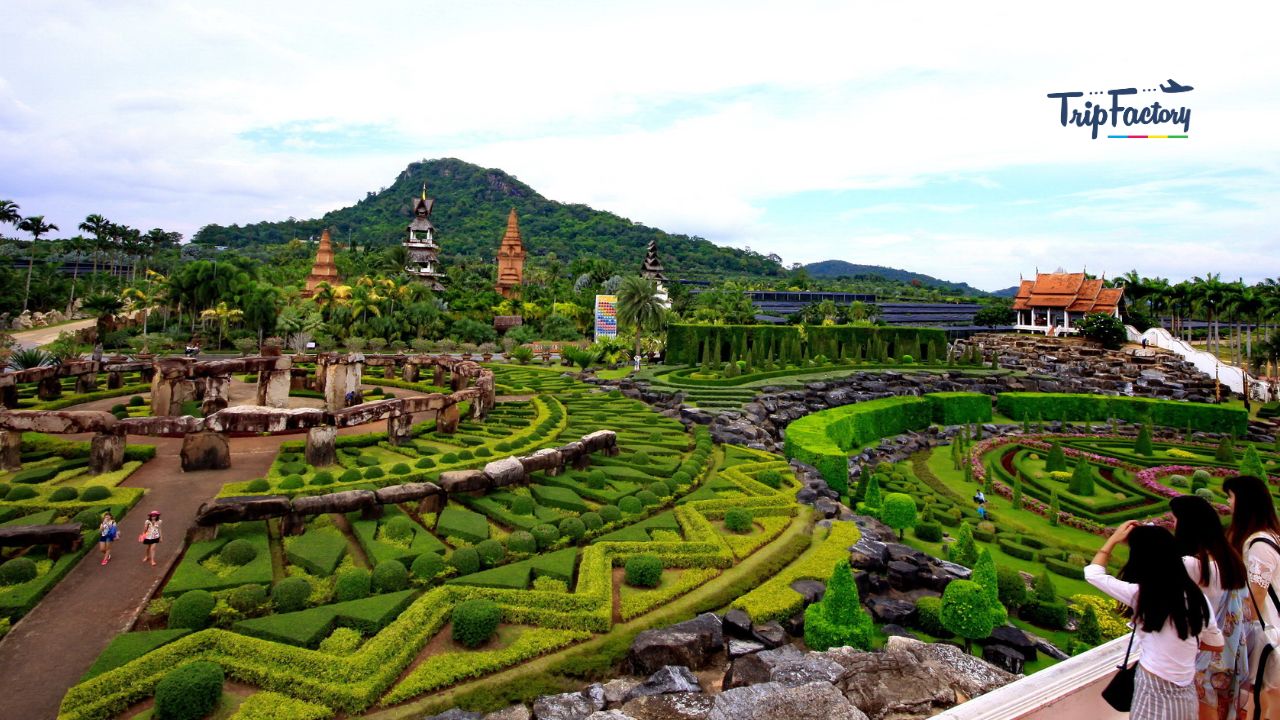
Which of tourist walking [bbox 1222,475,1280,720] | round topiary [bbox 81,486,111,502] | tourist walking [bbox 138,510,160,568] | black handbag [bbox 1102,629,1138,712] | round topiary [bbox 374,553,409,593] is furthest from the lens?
round topiary [bbox 81,486,111,502]

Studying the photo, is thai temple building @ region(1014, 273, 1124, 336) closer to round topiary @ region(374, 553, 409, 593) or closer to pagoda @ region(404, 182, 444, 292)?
pagoda @ region(404, 182, 444, 292)

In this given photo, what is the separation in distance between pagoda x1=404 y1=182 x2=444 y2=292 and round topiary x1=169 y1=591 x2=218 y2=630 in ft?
290

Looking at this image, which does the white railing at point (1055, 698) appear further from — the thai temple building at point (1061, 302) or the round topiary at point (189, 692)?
the thai temple building at point (1061, 302)

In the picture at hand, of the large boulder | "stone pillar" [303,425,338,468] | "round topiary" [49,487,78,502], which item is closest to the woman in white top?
the large boulder

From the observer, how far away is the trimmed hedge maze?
35.6ft

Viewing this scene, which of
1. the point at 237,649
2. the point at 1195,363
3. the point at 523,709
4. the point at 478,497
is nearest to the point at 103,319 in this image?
the point at 478,497

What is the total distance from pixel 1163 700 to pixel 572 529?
1267cm

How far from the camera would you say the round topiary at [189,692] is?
964 cm

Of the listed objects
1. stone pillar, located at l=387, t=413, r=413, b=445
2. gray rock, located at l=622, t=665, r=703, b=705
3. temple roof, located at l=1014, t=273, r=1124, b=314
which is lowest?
gray rock, located at l=622, t=665, r=703, b=705

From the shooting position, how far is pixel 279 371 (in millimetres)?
30484

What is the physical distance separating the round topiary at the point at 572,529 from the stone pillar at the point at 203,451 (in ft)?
38.4

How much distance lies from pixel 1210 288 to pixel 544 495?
246 feet

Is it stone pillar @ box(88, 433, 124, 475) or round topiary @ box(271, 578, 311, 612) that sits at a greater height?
stone pillar @ box(88, 433, 124, 475)

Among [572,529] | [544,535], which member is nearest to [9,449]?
[544,535]
